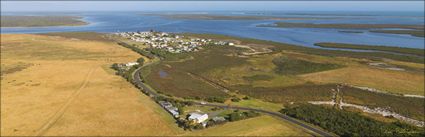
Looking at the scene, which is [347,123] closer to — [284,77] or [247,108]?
[247,108]

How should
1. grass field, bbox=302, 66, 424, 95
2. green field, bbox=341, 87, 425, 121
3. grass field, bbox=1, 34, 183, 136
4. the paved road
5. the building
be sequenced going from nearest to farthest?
grass field, bbox=1, 34, 183, 136 < the paved road < the building < green field, bbox=341, 87, 425, 121 < grass field, bbox=302, 66, 424, 95

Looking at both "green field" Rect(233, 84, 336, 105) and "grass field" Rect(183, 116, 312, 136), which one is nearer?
"grass field" Rect(183, 116, 312, 136)

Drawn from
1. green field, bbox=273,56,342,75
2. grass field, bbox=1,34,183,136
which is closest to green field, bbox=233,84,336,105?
green field, bbox=273,56,342,75

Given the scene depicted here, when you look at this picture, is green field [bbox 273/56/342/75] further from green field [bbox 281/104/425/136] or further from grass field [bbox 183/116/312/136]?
grass field [bbox 183/116/312/136]

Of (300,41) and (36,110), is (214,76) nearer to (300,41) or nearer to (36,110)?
(36,110)

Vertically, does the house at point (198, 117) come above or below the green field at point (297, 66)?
below

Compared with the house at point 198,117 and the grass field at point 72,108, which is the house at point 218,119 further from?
the grass field at point 72,108

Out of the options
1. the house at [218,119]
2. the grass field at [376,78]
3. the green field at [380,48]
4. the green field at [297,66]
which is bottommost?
the house at [218,119]

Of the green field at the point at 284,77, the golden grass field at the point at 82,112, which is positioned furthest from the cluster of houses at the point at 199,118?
the green field at the point at 284,77

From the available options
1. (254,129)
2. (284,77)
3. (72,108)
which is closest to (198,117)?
(254,129)
